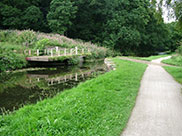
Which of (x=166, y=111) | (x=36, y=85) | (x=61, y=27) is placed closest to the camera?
(x=166, y=111)

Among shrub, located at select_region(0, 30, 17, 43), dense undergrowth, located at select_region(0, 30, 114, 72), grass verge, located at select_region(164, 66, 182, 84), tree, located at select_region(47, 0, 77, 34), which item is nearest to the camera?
grass verge, located at select_region(164, 66, 182, 84)

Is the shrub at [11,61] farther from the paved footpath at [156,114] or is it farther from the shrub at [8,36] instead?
the paved footpath at [156,114]

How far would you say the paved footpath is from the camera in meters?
3.90

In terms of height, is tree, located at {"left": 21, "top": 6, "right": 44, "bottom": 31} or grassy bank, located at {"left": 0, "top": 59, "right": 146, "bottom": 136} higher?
tree, located at {"left": 21, "top": 6, "right": 44, "bottom": 31}

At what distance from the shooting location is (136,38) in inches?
1316

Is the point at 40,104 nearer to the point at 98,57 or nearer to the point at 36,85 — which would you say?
the point at 36,85

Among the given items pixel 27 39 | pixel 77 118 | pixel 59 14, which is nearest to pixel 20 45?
pixel 27 39

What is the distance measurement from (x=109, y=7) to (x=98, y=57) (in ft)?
47.2

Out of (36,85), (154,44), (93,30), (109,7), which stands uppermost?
(109,7)

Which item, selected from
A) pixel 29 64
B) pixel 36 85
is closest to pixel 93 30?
pixel 29 64

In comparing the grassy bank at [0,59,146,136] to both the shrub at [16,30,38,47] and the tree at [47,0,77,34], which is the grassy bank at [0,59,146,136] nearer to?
the shrub at [16,30,38,47]

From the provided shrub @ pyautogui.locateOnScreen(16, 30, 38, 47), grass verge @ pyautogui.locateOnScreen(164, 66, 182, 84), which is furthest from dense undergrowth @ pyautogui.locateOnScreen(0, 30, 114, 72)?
grass verge @ pyautogui.locateOnScreen(164, 66, 182, 84)

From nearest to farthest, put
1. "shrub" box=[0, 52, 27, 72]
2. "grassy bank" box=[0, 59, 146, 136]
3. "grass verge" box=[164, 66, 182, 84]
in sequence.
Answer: "grassy bank" box=[0, 59, 146, 136], "grass verge" box=[164, 66, 182, 84], "shrub" box=[0, 52, 27, 72]

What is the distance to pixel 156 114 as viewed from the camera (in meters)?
4.82
